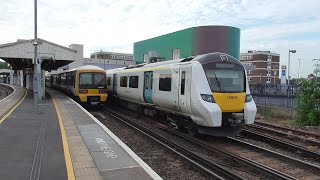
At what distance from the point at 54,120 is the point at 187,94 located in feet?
19.8

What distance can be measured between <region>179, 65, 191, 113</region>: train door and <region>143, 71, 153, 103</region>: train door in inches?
155

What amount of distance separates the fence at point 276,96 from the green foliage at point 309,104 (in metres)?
2.05

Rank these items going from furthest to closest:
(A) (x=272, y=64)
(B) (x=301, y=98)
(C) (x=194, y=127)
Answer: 1. (A) (x=272, y=64)
2. (B) (x=301, y=98)
3. (C) (x=194, y=127)

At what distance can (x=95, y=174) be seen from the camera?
7254mm

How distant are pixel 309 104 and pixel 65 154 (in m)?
14.3

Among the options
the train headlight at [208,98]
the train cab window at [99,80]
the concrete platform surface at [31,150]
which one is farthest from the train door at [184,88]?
the train cab window at [99,80]

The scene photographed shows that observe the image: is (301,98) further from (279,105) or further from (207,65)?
(207,65)

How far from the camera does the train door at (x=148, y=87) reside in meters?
17.6

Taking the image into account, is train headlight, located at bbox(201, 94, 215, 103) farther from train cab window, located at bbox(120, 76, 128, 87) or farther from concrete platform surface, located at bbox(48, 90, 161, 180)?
train cab window, located at bbox(120, 76, 128, 87)

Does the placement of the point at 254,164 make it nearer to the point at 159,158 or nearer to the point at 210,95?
the point at 159,158

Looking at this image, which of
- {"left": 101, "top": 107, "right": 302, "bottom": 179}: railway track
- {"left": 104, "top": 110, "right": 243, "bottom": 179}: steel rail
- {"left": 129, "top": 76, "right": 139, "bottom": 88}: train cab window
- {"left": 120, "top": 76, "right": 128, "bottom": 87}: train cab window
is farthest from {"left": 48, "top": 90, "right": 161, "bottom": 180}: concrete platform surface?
{"left": 120, "top": 76, "right": 128, "bottom": 87}: train cab window

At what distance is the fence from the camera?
23.8 meters

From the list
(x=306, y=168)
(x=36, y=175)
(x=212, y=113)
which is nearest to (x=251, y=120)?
(x=212, y=113)

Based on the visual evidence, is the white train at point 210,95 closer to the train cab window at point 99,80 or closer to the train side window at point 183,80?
the train side window at point 183,80
